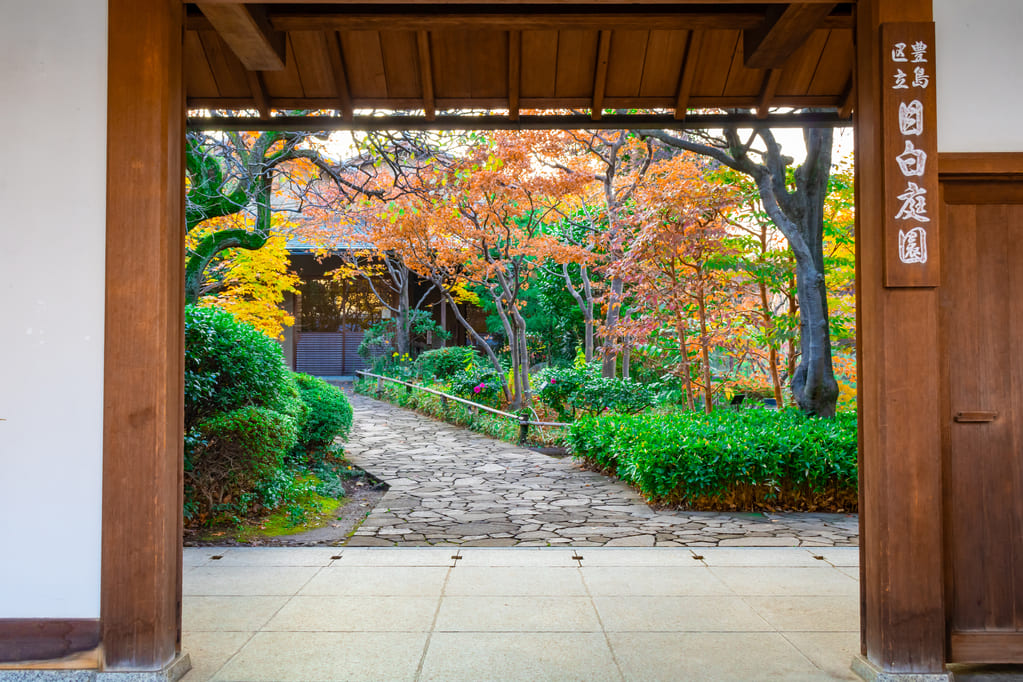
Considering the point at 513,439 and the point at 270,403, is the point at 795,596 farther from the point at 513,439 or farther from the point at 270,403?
the point at 513,439

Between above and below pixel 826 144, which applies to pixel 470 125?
below

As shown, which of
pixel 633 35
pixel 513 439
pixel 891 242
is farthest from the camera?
pixel 513 439

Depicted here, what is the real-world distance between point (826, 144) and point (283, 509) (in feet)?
26.8

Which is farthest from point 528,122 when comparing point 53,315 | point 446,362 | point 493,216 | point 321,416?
point 446,362


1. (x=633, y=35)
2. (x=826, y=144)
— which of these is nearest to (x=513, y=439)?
(x=826, y=144)

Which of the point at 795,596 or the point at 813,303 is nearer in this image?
the point at 795,596

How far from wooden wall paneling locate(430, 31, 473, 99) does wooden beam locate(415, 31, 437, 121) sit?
7 centimetres

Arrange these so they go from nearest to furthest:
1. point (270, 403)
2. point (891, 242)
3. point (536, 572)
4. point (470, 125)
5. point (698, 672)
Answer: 1. point (891, 242)
2. point (698, 672)
3. point (470, 125)
4. point (536, 572)
5. point (270, 403)

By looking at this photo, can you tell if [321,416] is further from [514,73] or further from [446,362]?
[446,362]

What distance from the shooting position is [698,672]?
11.3ft

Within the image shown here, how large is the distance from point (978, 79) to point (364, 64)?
3694 millimetres

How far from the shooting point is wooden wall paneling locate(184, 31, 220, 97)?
4.42 metres

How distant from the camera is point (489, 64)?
473 centimetres

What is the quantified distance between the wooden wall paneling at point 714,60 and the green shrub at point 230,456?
4.93 m
